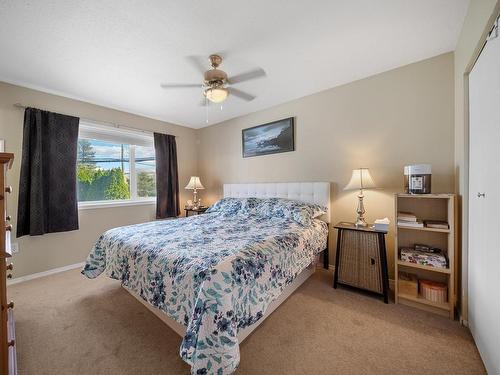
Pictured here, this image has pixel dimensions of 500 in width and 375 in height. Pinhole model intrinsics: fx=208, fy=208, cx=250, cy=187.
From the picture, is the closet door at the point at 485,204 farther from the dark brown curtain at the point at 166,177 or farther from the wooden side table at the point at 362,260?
the dark brown curtain at the point at 166,177

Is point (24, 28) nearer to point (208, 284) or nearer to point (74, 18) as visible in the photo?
point (74, 18)

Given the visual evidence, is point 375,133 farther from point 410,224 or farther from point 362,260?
point 362,260

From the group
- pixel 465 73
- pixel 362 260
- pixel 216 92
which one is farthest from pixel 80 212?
pixel 465 73

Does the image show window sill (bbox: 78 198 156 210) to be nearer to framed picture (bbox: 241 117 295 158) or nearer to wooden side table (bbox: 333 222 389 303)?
framed picture (bbox: 241 117 295 158)

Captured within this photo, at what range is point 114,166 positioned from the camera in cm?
357

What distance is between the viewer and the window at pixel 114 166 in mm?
3227

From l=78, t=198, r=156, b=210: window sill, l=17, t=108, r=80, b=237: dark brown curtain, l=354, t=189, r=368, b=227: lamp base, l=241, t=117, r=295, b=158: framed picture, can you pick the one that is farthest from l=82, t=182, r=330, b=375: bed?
l=78, t=198, r=156, b=210: window sill

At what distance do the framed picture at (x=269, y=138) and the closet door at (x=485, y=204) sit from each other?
197cm

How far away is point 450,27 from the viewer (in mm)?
1763

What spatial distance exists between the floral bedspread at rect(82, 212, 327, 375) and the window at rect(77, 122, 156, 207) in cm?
153

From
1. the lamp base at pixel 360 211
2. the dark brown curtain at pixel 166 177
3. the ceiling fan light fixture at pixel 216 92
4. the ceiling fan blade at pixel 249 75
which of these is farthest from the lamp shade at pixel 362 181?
the dark brown curtain at pixel 166 177

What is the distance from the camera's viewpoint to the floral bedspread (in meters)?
1.12

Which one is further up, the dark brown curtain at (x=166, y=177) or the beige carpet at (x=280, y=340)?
the dark brown curtain at (x=166, y=177)

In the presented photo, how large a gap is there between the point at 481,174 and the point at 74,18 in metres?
3.13
